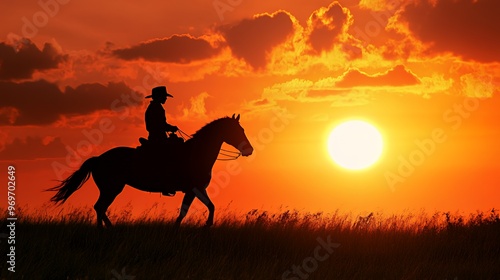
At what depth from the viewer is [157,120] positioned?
14.2 m

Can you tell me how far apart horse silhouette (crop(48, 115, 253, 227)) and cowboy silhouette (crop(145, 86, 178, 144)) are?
1.19 feet

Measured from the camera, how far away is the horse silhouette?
14422 mm

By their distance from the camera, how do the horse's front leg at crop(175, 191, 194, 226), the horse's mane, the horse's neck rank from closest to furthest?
1. the horse's front leg at crop(175, 191, 194, 226)
2. the horse's neck
3. the horse's mane

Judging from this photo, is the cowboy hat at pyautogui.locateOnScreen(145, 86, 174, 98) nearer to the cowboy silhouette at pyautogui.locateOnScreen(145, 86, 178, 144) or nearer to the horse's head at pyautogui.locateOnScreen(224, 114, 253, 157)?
the cowboy silhouette at pyautogui.locateOnScreen(145, 86, 178, 144)

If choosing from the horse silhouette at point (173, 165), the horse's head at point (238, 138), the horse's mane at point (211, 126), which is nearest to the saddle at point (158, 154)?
the horse silhouette at point (173, 165)

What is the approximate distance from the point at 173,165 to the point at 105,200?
6.07 ft

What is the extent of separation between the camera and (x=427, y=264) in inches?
511

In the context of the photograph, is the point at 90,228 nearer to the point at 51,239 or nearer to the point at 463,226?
the point at 51,239

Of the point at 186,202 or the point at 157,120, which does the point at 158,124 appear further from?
the point at 186,202

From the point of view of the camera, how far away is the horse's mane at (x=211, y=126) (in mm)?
14734

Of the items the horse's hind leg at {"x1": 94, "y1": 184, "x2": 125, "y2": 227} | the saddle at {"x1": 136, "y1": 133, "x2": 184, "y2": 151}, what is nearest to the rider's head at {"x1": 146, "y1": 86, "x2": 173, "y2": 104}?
the saddle at {"x1": 136, "y1": 133, "x2": 184, "y2": 151}

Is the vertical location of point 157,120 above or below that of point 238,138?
below

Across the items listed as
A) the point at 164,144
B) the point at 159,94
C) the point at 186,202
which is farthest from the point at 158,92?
the point at 186,202

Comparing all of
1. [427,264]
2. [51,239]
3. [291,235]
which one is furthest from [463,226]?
[51,239]
